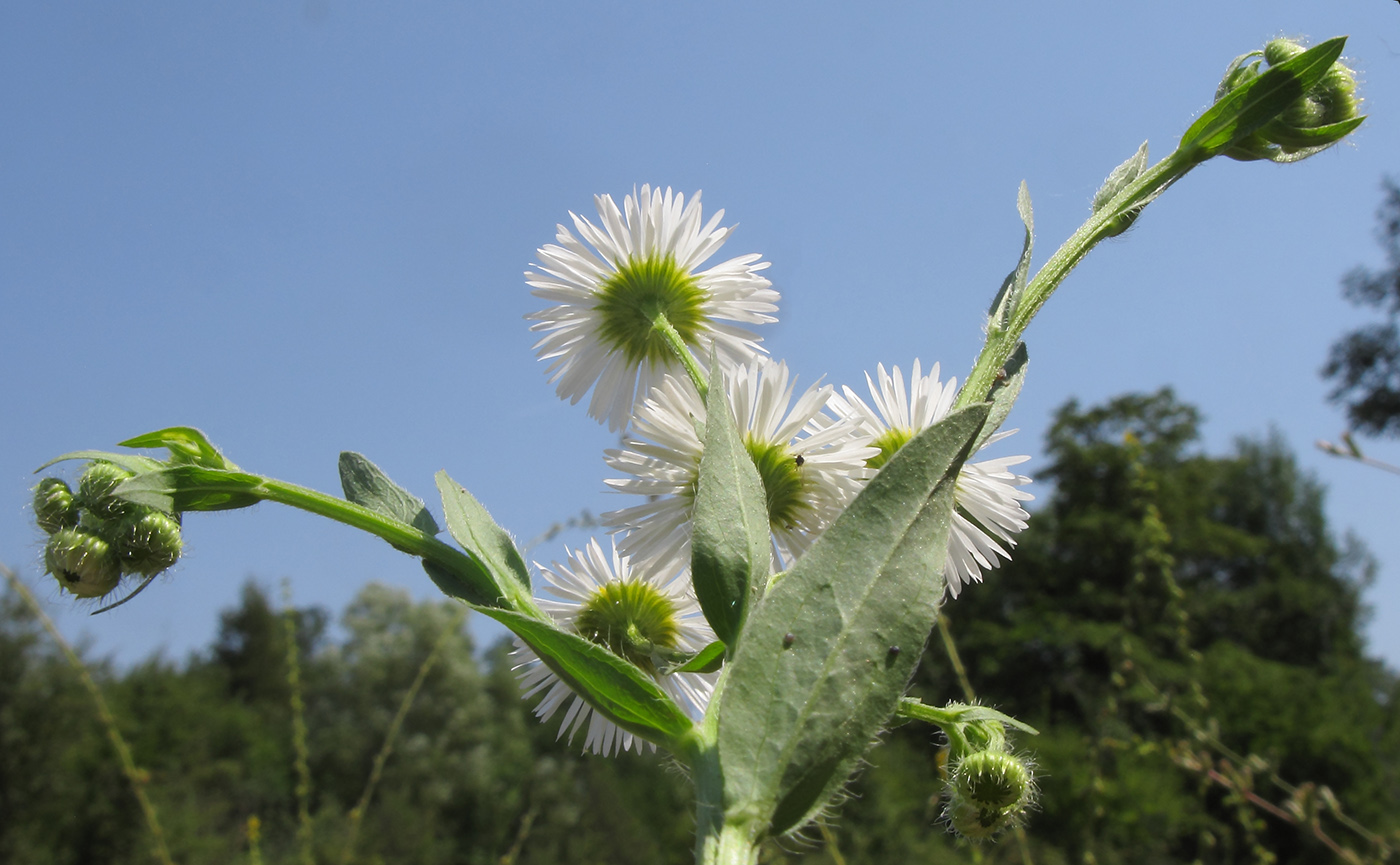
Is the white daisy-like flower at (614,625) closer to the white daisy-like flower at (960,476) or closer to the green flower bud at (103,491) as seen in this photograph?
the white daisy-like flower at (960,476)

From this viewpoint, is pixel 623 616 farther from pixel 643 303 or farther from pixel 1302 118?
pixel 1302 118

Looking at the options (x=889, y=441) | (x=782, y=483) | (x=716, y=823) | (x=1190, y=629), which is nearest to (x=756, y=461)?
(x=782, y=483)

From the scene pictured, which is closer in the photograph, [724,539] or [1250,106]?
[724,539]

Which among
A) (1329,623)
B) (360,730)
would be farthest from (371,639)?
(1329,623)

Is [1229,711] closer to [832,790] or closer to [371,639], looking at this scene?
[371,639]

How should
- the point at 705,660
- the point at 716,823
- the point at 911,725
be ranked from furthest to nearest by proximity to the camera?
the point at 911,725 < the point at 705,660 < the point at 716,823
